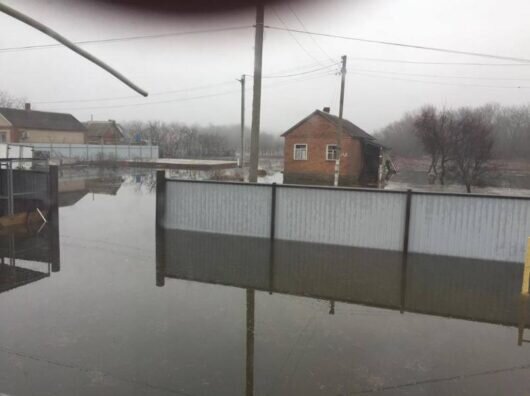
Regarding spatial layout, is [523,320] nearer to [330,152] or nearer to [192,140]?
[330,152]

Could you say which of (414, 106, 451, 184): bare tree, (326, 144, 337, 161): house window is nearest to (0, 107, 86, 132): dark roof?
(326, 144, 337, 161): house window

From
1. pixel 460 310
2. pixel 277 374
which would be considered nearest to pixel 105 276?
pixel 277 374

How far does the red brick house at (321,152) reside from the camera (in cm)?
2741

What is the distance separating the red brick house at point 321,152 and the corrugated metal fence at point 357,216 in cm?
1759

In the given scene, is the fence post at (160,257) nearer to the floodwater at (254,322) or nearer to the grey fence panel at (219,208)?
the floodwater at (254,322)

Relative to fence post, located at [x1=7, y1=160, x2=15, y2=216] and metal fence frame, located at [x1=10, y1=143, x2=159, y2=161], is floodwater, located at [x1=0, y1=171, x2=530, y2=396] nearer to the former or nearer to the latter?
fence post, located at [x1=7, y1=160, x2=15, y2=216]

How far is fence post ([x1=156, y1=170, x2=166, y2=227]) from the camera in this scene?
32.0 ft

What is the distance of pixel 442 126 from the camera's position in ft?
110

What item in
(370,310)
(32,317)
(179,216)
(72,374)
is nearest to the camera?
(72,374)

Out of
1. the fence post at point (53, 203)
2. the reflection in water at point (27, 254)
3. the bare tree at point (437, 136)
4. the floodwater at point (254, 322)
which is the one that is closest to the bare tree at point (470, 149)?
the bare tree at point (437, 136)

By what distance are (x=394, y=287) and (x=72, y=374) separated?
14.2 ft

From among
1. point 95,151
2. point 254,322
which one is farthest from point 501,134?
point 254,322

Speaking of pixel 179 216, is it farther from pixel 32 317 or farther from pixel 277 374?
pixel 277 374

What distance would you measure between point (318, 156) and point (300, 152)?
1.38 m
